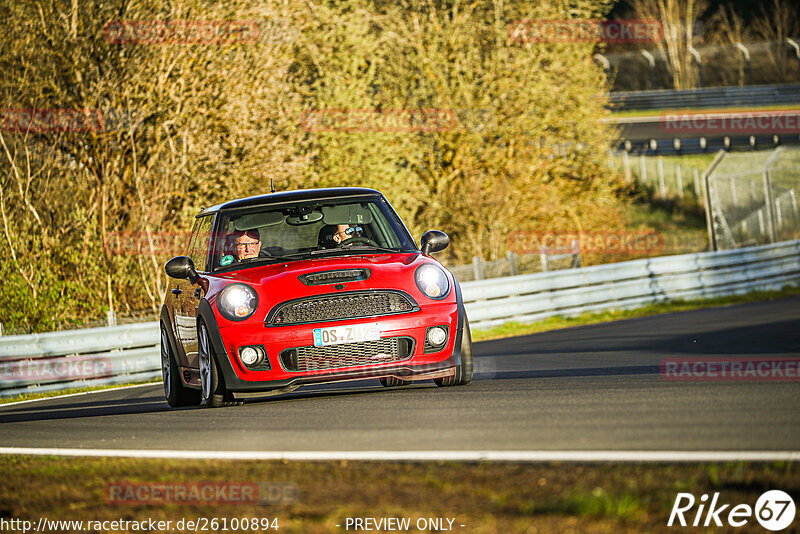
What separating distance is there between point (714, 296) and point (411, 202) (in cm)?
774

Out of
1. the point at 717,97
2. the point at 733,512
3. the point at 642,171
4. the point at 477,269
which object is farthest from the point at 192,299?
the point at 717,97

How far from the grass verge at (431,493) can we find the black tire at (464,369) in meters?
3.19

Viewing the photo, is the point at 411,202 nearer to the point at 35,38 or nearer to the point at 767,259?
the point at 767,259

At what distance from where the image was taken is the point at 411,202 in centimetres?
2816

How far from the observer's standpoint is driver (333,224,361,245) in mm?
9531

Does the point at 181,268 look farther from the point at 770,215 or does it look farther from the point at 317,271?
the point at 770,215

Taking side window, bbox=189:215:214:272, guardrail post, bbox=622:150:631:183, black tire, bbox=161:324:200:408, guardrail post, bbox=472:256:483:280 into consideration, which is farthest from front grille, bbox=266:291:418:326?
guardrail post, bbox=622:150:631:183

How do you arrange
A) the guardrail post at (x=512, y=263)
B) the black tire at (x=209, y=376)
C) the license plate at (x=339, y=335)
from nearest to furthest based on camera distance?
the license plate at (x=339, y=335), the black tire at (x=209, y=376), the guardrail post at (x=512, y=263)

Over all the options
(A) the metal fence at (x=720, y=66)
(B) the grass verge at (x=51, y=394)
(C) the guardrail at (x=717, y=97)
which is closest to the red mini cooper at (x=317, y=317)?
(B) the grass verge at (x=51, y=394)

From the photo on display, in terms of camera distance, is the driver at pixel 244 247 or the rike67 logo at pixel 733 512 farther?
the driver at pixel 244 247

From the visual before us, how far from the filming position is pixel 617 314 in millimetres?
21406

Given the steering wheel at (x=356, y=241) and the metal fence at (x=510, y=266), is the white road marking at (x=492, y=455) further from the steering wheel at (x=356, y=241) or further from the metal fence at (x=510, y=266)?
the metal fence at (x=510, y=266)

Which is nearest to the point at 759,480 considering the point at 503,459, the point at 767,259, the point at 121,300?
A: the point at 503,459

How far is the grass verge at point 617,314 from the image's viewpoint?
63.3 ft
